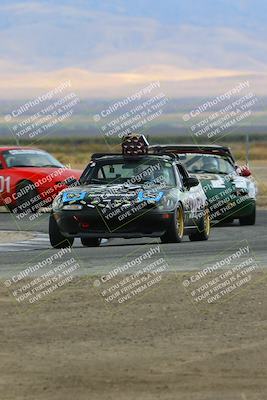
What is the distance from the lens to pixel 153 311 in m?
12.7

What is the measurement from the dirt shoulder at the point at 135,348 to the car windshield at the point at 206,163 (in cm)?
1204

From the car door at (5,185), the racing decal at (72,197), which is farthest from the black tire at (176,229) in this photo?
the car door at (5,185)

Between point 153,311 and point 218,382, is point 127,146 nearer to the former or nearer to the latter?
point 153,311

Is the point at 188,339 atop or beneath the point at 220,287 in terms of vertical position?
atop

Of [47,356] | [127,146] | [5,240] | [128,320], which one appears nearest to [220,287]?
[128,320]

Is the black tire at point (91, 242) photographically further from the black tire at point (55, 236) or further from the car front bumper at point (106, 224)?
the car front bumper at point (106, 224)

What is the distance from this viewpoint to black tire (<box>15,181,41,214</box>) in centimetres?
3020

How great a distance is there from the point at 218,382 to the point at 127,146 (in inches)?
434

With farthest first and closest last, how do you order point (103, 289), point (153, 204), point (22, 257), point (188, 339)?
point (153, 204)
point (22, 257)
point (103, 289)
point (188, 339)

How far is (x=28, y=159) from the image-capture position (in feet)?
103

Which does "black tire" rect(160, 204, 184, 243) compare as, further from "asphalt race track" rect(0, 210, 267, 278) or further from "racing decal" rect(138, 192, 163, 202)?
"racing decal" rect(138, 192, 163, 202)

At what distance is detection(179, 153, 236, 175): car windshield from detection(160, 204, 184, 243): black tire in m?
5.98

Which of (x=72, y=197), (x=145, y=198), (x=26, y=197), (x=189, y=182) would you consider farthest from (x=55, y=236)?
(x=26, y=197)

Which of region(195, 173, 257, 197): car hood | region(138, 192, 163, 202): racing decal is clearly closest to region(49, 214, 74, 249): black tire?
region(138, 192, 163, 202): racing decal
